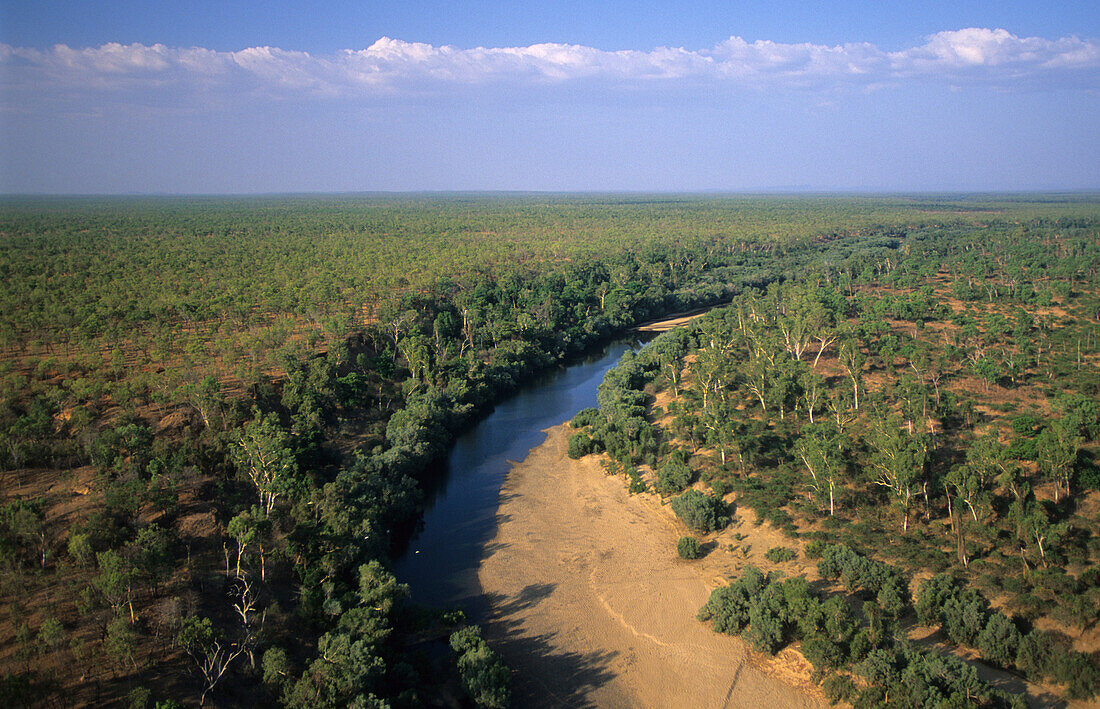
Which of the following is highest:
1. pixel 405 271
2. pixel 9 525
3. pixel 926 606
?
pixel 405 271

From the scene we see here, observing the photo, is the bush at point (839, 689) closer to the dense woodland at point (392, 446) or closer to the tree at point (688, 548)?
the dense woodland at point (392, 446)

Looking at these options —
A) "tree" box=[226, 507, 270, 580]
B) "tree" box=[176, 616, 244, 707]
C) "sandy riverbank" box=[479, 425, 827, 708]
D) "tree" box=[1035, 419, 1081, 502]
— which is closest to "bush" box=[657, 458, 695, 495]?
"sandy riverbank" box=[479, 425, 827, 708]

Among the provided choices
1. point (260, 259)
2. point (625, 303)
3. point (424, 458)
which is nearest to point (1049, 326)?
point (625, 303)

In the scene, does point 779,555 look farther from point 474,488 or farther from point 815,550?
point 474,488

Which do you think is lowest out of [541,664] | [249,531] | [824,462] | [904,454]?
[541,664]

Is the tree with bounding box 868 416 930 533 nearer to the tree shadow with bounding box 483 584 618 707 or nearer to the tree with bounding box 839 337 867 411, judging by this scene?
the tree with bounding box 839 337 867 411

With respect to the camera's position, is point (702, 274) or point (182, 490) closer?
point (182, 490)

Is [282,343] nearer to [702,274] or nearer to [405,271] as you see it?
[405,271]

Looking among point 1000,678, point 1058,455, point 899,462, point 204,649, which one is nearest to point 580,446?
point 899,462
